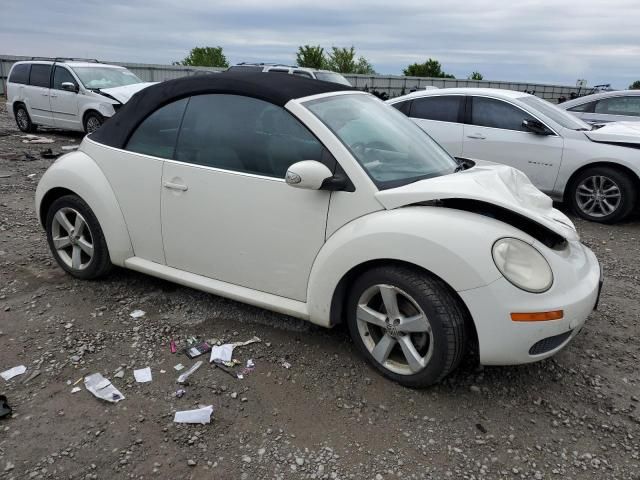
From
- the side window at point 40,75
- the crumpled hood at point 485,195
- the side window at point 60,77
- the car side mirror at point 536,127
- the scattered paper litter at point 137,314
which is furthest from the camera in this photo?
the side window at point 40,75

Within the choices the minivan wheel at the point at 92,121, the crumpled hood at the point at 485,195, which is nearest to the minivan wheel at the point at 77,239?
the crumpled hood at the point at 485,195

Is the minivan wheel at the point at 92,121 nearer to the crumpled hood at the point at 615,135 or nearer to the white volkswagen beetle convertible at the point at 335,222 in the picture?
the white volkswagen beetle convertible at the point at 335,222

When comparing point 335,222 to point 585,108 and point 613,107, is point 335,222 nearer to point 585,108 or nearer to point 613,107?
point 585,108

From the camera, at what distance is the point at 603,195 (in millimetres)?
6414

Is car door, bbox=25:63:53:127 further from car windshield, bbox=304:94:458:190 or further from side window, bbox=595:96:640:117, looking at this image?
side window, bbox=595:96:640:117

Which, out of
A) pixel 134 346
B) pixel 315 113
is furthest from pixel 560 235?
pixel 134 346

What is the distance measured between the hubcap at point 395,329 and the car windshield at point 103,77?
10.6m

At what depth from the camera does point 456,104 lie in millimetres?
7375

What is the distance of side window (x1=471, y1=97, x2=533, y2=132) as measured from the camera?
6.89m

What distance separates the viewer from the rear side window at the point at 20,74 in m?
12.5

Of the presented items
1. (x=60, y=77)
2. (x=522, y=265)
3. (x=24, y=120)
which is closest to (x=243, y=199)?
(x=522, y=265)

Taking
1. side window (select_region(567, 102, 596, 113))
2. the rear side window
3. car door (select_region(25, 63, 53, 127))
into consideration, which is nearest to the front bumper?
side window (select_region(567, 102, 596, 113))

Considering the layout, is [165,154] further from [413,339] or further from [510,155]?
[510,155]

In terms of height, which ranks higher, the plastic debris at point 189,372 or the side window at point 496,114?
the side window at point 496,114
